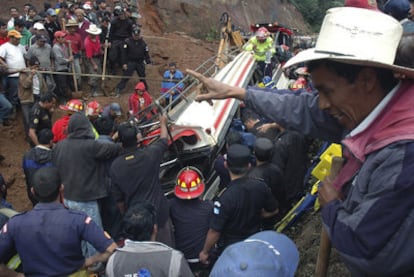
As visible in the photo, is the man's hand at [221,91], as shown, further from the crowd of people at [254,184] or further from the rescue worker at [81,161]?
the rescue worker at [81,161]

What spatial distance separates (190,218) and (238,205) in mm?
705

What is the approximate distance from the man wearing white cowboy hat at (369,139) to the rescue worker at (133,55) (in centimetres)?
945

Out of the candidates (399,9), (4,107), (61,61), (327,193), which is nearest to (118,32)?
(61,61)

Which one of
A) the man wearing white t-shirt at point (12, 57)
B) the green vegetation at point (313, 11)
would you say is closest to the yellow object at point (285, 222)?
→ the man wearing white t-shirt at point (12, 57)

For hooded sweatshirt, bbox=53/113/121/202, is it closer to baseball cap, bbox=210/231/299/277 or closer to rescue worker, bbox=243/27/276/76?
baseball cap, bbox=210/231/299/277

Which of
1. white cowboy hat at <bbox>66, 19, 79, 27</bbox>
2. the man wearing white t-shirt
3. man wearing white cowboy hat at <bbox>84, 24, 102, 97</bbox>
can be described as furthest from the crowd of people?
white cowboy hat at <bbox>66, 19, 79, 27</bbox>

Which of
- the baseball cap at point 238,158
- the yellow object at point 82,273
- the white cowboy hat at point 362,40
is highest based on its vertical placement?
the white cowboy hat at point 362,40

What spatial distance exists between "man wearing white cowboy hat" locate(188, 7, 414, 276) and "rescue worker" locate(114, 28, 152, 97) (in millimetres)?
9455

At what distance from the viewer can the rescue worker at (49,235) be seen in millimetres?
3002

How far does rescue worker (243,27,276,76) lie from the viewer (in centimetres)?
967

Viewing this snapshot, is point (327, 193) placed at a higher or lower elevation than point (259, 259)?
higher

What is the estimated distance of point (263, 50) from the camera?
9.86 meters

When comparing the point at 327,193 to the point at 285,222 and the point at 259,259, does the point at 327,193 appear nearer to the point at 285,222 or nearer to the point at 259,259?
the point at 259,259

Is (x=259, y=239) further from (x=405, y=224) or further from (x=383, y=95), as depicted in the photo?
(x=383, y=95)
